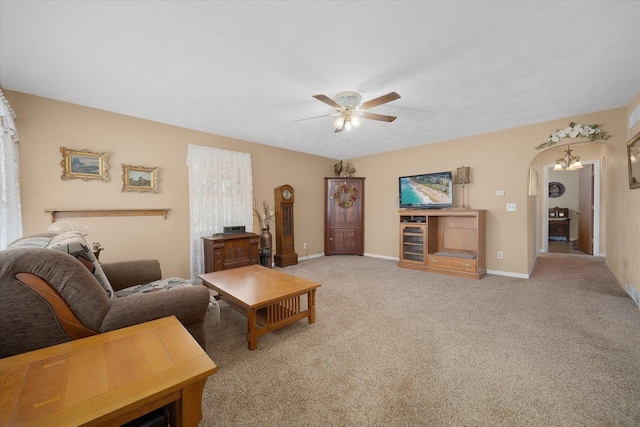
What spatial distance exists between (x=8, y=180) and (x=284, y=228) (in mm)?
3699

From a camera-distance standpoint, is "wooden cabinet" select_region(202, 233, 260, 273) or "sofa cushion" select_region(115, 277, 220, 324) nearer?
"sofa cushion" select_region(115, 277, 220, 324)

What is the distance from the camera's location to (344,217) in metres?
6.17

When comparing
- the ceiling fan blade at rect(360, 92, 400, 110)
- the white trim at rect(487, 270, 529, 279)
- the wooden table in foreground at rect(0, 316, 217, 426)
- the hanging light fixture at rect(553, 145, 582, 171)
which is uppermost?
the ceiling fan blade at rect(360, 92, 400, 110)

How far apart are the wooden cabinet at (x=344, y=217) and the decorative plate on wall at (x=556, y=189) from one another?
6.96 m

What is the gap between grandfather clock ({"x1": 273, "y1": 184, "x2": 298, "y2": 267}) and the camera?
16.9ft

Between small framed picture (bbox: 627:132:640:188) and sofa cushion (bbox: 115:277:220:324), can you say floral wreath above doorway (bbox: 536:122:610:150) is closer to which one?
small framed picture (bbox: 627:132:640:188)

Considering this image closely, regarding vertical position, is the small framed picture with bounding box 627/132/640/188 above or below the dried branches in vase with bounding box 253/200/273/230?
above

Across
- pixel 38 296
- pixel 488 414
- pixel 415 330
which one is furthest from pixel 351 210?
pixel 38 296

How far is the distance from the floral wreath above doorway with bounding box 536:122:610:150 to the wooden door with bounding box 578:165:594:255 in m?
3.67

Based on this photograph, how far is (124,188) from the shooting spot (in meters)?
3.43

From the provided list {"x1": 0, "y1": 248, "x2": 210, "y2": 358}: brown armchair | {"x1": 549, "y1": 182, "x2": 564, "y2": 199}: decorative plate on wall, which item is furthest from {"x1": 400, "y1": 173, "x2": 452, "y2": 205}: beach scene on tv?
{"x1": 549, "y1": 182, "x2": 564, "y2": 199}: decorative plate on wall

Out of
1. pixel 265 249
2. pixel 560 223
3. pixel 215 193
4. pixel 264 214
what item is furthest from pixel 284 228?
pixel 560 223

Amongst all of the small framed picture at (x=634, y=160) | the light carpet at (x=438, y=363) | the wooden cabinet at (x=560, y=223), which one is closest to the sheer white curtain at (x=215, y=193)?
the light carpet at (x=438, y=363)

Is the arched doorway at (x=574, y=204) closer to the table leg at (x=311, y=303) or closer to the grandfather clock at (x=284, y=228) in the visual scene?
the grandfather clock at (x=284, y=228)
